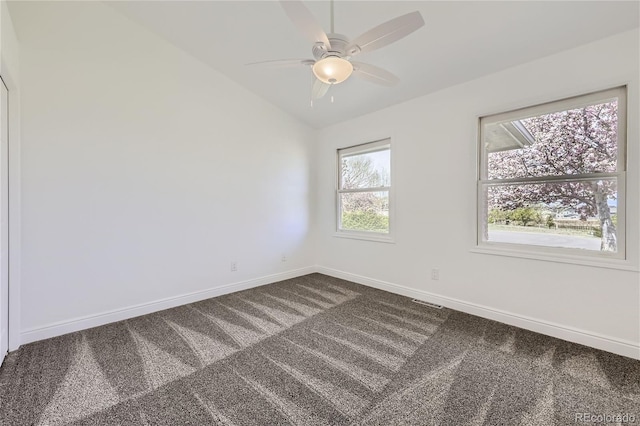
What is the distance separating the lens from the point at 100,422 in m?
1.45

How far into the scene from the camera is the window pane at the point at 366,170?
3799mm

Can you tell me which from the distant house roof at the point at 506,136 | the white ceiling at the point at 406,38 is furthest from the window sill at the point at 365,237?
the white ceiling at the point at 406,38

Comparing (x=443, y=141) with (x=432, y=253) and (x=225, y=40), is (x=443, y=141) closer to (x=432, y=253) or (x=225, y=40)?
(x=432, y=253)

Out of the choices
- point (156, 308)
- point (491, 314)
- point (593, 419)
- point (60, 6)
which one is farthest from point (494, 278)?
point (60, 6)

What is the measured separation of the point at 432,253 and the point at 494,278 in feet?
2.15

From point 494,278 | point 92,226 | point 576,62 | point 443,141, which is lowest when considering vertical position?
point 494,278

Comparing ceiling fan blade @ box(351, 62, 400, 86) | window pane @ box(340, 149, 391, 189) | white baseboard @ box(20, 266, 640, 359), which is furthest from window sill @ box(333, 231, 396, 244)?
ceiling fan blade @ box(351, 62, 400, 86)

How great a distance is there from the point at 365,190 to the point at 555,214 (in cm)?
215

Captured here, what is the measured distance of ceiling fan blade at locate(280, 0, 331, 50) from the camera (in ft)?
4.71

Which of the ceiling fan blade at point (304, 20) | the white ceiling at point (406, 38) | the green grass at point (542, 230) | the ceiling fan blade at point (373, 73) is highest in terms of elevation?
the white ceiling at point (406, 38)

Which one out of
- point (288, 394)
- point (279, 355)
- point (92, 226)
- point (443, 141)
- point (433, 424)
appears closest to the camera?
point (433, 424)

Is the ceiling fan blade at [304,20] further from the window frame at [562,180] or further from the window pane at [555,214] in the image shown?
the window pane at [555,214]

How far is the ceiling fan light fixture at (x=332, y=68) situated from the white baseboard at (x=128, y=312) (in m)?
2.80

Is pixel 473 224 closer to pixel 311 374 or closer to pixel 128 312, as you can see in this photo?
pixel 311 374
